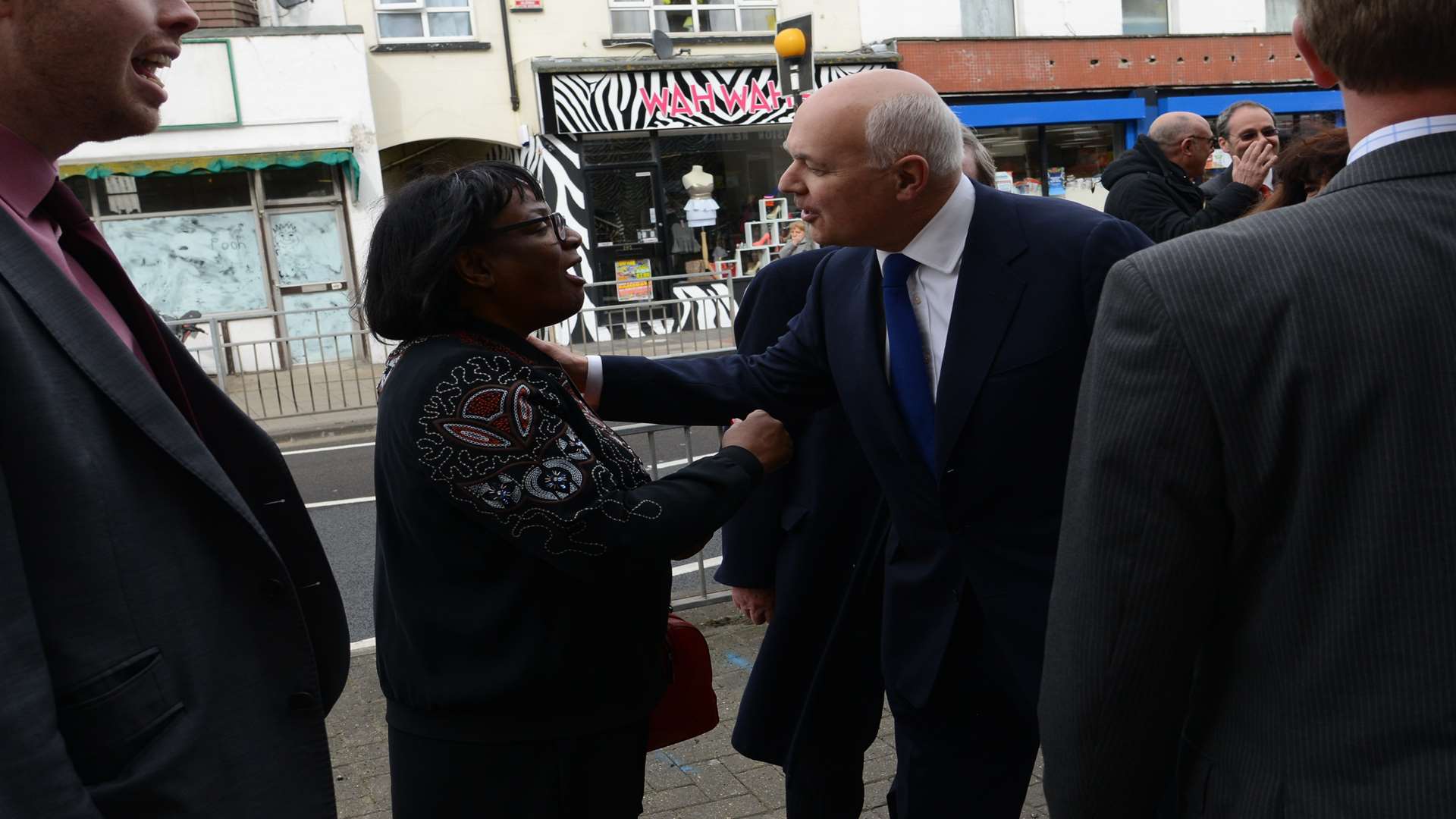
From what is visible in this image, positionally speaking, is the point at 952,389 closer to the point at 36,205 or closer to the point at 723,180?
the point at 36,205

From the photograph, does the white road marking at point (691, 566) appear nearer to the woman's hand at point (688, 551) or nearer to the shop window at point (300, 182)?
the woman's hand at point (688, 551)

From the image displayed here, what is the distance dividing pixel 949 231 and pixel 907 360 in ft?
0.98

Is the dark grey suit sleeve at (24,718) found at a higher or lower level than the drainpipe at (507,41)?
lower

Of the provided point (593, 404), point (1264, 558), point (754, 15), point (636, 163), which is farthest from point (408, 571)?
point (754, 15)

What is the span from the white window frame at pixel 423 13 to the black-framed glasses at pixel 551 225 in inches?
660

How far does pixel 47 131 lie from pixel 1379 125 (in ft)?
5.33

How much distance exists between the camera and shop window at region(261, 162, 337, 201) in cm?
1714

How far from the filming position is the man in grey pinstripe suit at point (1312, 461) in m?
1.24

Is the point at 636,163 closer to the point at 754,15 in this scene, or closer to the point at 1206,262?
the point at 754,15

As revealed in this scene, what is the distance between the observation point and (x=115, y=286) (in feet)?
5.44

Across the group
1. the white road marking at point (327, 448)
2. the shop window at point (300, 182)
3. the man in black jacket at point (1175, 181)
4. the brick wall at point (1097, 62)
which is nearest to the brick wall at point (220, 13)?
the shop window at point (300, 182)

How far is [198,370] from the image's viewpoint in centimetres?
176

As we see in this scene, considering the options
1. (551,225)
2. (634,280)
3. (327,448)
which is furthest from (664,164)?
(551,225)

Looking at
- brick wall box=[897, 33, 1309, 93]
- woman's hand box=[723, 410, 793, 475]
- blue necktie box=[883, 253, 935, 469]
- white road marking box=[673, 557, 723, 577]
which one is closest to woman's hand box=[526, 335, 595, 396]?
woman's hand box=[723, 410, 793, 475]
